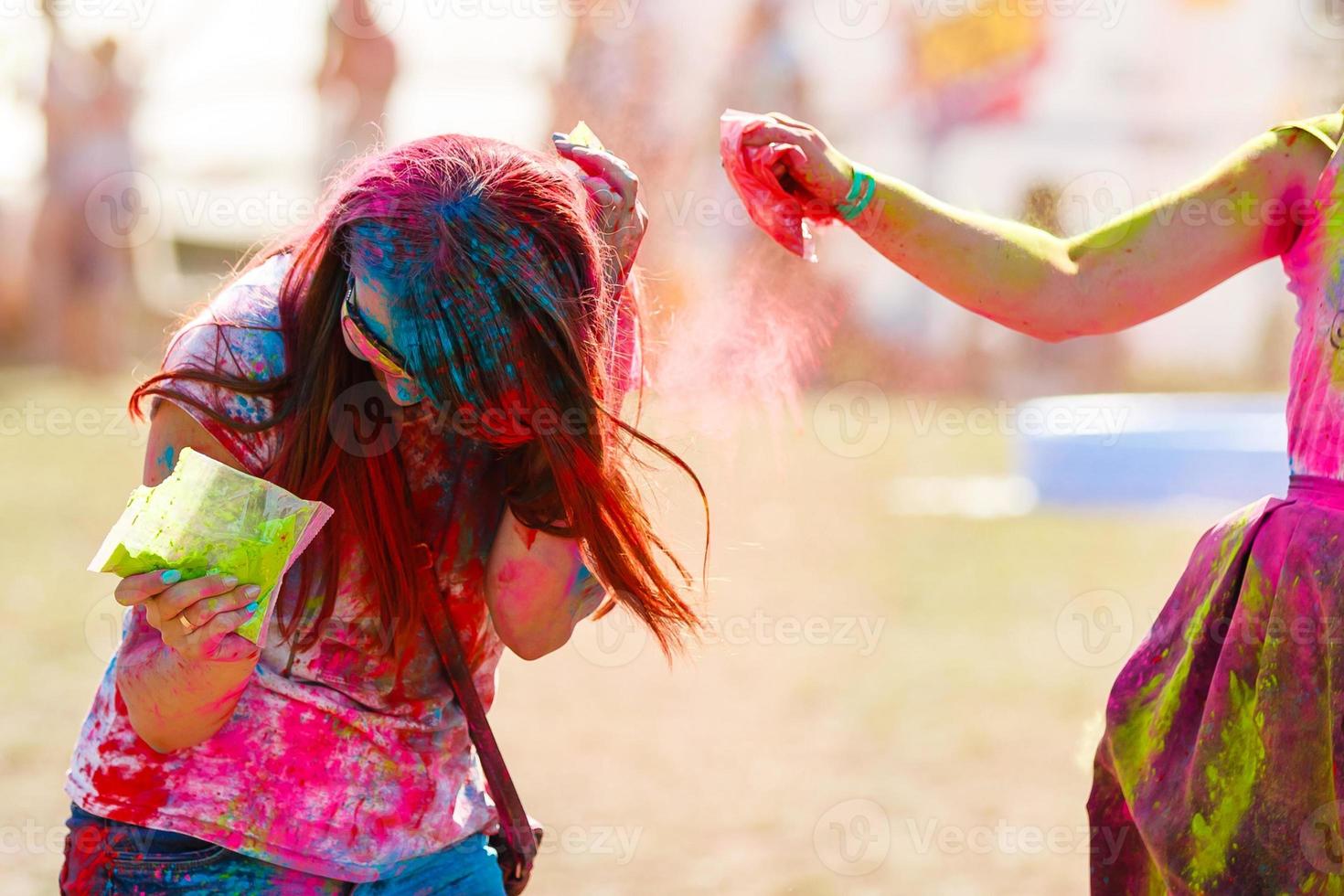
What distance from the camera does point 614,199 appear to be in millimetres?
1979

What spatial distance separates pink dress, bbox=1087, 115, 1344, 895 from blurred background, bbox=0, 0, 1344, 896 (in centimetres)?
69

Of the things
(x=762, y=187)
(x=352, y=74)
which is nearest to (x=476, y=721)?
(x=762, y=187)

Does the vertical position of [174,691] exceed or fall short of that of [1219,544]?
it falls short

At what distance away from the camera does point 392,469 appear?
6.31 feet

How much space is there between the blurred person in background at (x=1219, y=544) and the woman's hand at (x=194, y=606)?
38.7 inches

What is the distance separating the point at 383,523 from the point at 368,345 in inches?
11.7

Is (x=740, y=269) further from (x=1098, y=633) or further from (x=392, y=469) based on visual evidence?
(x=1098, y=633)

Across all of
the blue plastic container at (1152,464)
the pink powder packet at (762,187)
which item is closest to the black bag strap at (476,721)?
the pink powder packet at (762,187)

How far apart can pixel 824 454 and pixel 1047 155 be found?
25.8 ft

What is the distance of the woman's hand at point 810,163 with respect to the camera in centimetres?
200

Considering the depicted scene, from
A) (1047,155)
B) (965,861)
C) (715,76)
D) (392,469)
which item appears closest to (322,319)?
(392,469)

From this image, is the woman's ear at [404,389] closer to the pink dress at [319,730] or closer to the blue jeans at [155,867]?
the pink dress at [319,730]

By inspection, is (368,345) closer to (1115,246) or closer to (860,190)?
(860,190)

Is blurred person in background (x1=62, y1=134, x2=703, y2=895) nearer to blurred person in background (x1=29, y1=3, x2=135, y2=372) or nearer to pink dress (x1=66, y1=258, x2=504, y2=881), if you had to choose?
pink dress (x1=66, y1=258, x2=504, y2=881)
